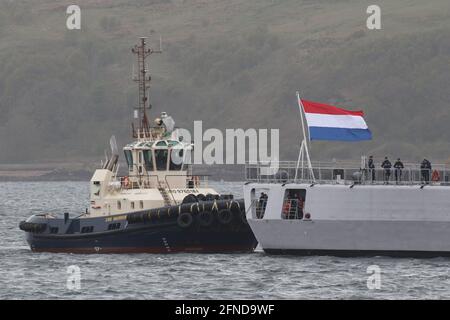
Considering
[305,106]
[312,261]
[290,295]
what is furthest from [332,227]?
[290,295]

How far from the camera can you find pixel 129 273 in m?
57.3

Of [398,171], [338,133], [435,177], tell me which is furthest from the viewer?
[338,133]

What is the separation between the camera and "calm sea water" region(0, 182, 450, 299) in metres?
50.7

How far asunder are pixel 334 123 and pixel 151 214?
877 centimetres

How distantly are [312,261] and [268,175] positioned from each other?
178 inches

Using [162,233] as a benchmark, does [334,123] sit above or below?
above

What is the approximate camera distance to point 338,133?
199 feet

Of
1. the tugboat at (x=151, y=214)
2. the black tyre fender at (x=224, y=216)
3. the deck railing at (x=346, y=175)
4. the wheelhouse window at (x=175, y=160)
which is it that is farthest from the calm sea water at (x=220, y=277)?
the wheelhouse window at (x=175, y=160)

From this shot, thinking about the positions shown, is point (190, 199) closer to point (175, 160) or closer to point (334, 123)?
point (175, 160)

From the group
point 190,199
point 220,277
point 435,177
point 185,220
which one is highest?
point 435,177

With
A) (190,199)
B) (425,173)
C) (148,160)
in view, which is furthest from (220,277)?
(148,160)

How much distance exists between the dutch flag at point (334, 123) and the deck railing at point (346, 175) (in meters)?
1.28

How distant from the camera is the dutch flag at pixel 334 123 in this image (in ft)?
198
